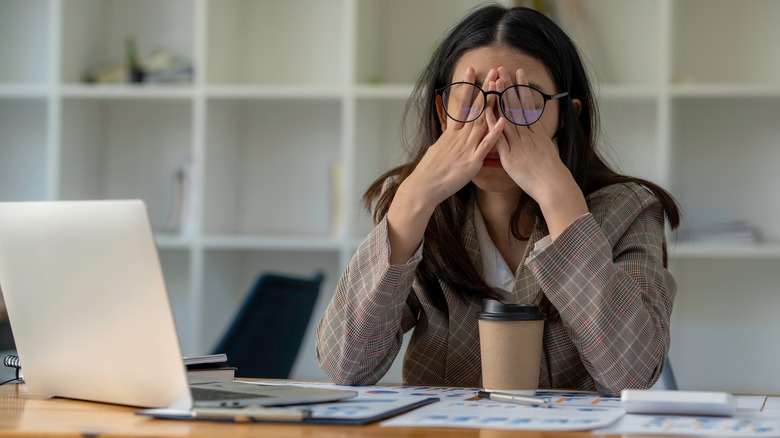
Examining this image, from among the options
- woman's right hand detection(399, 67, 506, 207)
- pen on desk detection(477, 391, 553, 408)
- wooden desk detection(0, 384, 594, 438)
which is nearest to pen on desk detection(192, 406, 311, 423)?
wooden desk detection(0, 384, 594, 438)

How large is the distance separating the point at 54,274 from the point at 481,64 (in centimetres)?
77

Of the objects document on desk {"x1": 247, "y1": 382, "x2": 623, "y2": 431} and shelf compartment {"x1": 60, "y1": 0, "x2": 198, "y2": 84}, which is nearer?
document on desk {"x1": 247, "y1": 382, "x2": 623, "y2": 431}

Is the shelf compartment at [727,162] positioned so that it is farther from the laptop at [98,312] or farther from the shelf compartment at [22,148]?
the laptop at [98,312]

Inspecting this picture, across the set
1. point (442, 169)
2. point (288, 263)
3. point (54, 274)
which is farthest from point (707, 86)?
point (54, 274)

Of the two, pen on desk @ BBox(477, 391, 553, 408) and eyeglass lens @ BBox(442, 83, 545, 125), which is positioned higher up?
eyeglass lens @ BBox(442, 83, 545, 125)

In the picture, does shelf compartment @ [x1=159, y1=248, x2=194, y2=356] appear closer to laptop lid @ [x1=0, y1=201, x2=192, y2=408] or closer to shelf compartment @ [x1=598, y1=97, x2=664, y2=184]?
shelf compartment @ [x1=598, y1=97, x2=664, y2=184]

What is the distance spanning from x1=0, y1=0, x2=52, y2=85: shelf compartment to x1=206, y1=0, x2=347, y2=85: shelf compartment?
28.1 inches

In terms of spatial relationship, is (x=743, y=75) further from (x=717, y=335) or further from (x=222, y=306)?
(x=222, y=306)

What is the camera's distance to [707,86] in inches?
114

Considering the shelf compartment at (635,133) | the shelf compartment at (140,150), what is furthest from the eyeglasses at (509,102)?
the shelf compartment at (140,150)

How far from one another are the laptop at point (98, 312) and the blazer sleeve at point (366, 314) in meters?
0.24

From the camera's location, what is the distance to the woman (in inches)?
50.3

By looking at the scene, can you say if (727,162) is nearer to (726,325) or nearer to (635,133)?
(635,133)

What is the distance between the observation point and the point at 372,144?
3205 mm
